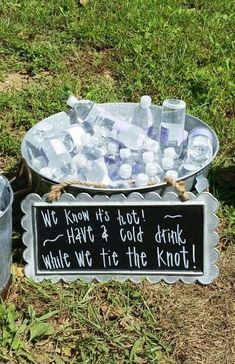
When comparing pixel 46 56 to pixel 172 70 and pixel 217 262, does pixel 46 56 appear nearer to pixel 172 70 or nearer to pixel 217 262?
pixel 172 70

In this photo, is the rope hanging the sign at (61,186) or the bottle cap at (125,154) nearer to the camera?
the rope hanging the sign at (61,186)

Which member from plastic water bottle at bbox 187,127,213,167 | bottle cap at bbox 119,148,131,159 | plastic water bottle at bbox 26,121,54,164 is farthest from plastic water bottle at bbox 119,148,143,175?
plastic water bottle at bbox 26,121,54,164

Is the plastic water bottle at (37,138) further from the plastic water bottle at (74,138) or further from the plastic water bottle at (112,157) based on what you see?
the plastic water bottle at (112,157)

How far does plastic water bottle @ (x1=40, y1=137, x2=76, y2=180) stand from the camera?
3059mm

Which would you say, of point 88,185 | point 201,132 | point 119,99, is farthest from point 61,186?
point 119,99

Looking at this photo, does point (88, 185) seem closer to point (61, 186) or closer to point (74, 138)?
point (61, 186)

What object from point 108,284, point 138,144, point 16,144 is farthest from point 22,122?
point 108,284

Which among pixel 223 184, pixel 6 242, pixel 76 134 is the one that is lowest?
pixel 223 184

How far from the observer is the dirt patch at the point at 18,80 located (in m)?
4.34

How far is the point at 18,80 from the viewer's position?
14.5 feet

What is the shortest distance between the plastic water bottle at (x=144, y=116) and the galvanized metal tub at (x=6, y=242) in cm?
69

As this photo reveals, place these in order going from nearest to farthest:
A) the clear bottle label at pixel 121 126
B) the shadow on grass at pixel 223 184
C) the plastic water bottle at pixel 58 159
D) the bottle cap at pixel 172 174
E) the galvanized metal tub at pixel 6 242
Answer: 1. the galvanized metal tub at pixel 6 242
2. the bottle cap at pixel 172 174
3. the plastic water bottle at pixel 58 159
4. the clear bottle label at pixel 121 126
5. the shadow on grass at pixel 223 184

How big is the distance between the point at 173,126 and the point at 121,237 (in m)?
0.54

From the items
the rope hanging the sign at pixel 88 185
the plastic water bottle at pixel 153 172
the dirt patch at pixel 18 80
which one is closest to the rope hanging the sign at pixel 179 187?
the rope hanging the sign at pixel 88 185
